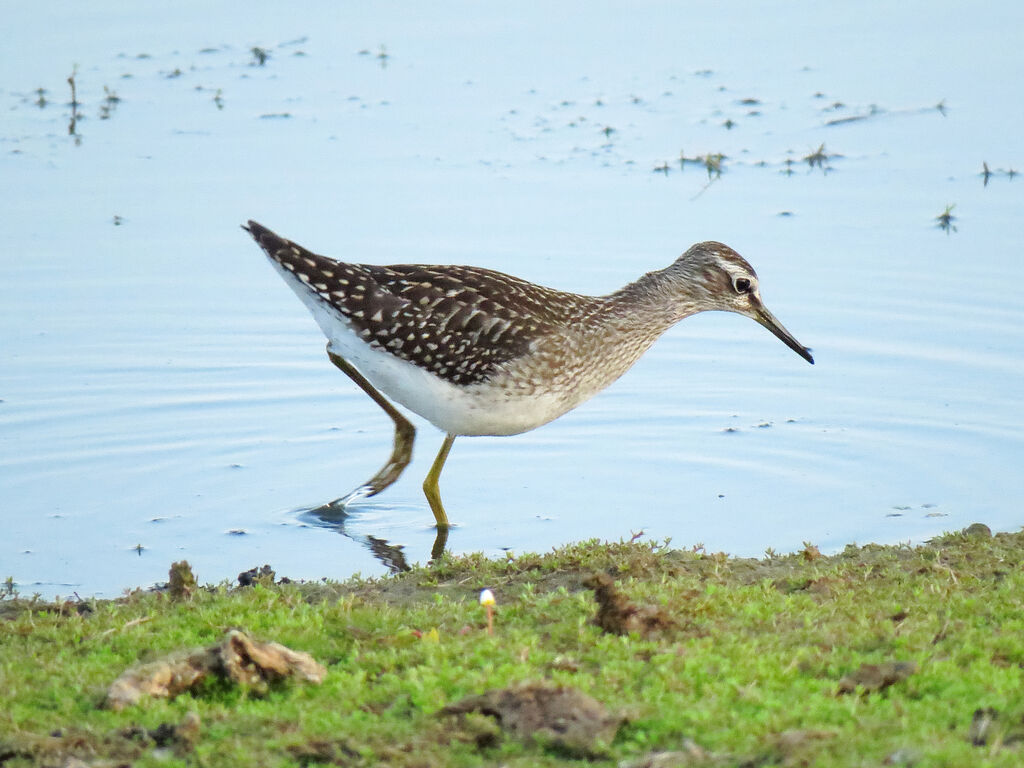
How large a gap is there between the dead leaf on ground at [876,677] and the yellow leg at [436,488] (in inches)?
155

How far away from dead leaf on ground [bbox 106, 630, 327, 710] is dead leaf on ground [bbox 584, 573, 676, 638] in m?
1.05

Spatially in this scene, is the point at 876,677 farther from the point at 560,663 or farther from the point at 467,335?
the point at 467,335

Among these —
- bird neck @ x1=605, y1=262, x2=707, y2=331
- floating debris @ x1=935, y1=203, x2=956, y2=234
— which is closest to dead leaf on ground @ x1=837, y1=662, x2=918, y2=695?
bird neck @ x1=605, y1=262, x2=707, y2=331

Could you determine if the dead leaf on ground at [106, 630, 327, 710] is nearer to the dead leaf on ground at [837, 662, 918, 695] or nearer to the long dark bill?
the dead leaf on ground at [837, 662, 918, 695]

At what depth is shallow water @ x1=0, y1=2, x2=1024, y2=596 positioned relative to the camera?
8500 millimetres

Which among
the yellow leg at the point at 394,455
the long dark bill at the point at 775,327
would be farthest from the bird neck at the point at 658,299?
the yellow leg at the point at 394,455

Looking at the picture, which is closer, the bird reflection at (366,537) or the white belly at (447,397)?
the bird reflection at (366,537)

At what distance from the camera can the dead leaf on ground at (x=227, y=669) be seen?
4.77 meters

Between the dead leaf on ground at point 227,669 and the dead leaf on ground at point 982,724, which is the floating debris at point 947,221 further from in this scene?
the dead leaf on ground at point 227,669

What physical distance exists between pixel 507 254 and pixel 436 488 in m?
3.55

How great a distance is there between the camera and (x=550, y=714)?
439cm

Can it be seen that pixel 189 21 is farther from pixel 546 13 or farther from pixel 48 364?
pixel 48 364

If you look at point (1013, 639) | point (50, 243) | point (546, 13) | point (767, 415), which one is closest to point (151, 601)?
point (1013, 639)

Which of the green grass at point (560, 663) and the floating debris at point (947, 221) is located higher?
the floating debris at point (947, 221)
